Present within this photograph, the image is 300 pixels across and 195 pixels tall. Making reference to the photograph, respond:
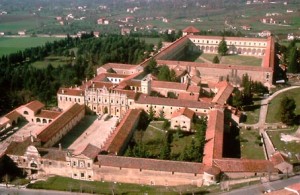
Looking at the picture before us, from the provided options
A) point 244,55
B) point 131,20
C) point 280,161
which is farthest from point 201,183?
point 131,20

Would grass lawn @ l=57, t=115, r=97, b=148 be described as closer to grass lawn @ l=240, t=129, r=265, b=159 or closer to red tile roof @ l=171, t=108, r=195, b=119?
red tile roof @ l=171, t=108, r=195, b=119

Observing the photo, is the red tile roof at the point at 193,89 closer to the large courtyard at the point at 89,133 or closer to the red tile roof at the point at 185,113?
the red tile roof at the point at 185,113

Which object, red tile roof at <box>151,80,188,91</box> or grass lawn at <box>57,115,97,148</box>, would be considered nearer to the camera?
grass lawn at <box>57,115,97,148</box>

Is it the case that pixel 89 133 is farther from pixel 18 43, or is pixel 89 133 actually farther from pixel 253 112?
pixel 18 43

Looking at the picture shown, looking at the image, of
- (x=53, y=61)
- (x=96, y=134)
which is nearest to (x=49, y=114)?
(x=96, y=134)

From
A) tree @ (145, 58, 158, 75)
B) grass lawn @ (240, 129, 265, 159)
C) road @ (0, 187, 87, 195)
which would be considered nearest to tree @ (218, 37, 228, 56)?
tree @ (145, 58, 158, 75)
